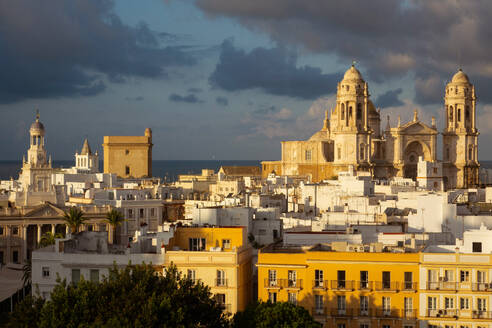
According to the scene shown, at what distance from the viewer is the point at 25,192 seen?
8806 centimetres

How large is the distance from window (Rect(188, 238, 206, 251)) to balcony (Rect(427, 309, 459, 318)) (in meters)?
11.3

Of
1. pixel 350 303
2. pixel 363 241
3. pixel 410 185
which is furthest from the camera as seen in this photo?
pixel 410 185

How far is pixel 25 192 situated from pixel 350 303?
173 feet

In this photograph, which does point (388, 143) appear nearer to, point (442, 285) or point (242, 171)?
point (242, 171)

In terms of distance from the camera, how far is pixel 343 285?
1612 inches

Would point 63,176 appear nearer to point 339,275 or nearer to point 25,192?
point 25,192

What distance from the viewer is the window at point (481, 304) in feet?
130

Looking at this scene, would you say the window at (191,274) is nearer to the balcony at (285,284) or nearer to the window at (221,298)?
the window at (221,298)

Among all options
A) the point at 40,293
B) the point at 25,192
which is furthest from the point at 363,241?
the point at 25,192

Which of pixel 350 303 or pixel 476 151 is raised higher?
pixel 476 151

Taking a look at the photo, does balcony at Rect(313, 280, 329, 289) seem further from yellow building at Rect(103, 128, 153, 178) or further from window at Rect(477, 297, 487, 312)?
yellow building at Rect(103, 128, 153, 178)

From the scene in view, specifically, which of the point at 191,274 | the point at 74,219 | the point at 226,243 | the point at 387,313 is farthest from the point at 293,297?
the point at 74,219

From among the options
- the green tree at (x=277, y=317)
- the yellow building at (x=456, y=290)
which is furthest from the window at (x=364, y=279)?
the green tree at (x=277, y=317)

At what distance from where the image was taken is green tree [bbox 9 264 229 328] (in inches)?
1426
